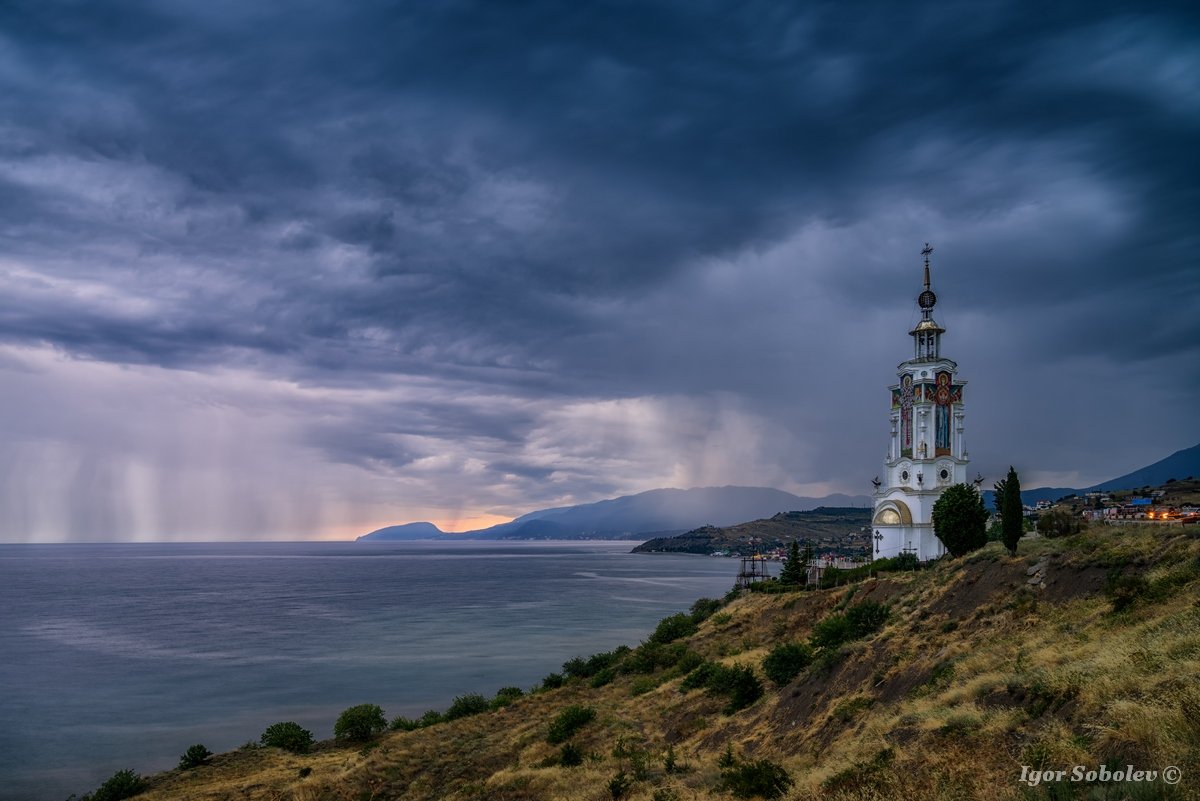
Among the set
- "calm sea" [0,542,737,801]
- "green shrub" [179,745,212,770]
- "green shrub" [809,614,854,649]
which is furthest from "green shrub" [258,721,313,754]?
"green shrub" [809,614,854,649]

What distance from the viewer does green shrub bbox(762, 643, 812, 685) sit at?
30.0 m

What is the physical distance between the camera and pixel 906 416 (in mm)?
56094

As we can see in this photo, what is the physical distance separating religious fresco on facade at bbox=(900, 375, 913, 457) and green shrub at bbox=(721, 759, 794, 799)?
43914mm

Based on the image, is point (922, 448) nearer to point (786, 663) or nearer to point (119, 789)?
point (786, 663)

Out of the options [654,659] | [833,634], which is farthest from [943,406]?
[654,659]

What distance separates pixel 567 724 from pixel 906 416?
39.7m

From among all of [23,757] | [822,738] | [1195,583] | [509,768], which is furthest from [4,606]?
[1195,583]

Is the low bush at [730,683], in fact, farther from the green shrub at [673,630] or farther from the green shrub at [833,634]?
the green shrub at [673,630]

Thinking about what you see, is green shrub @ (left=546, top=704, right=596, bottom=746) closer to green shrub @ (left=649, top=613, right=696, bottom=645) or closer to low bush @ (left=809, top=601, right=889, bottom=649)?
low bush @ (left=809, top=601, right=889, bottom=649)

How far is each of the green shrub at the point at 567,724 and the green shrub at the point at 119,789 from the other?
61.8 ft

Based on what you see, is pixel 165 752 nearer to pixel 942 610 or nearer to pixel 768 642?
pixel 768 642

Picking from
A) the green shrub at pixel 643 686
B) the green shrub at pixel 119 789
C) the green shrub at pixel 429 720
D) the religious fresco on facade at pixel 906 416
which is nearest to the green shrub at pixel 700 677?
the green shrub at pixel 643 686

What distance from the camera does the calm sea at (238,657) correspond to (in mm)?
39469

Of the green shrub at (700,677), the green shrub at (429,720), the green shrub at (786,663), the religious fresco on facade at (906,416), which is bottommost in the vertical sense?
the green shrub at (429,720)
